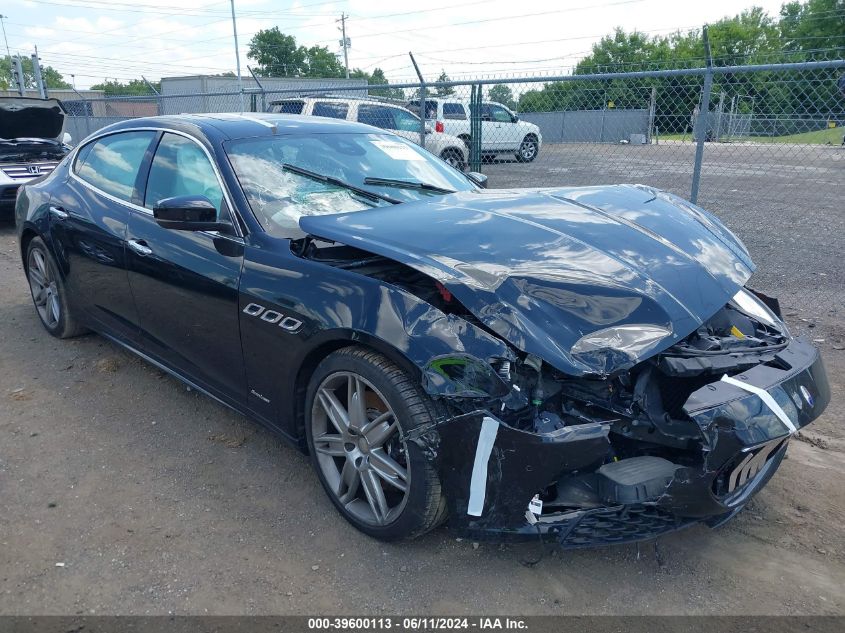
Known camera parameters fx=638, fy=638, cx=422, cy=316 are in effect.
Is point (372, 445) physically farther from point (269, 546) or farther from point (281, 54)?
point (281, 54)

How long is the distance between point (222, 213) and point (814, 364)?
8.71 ft

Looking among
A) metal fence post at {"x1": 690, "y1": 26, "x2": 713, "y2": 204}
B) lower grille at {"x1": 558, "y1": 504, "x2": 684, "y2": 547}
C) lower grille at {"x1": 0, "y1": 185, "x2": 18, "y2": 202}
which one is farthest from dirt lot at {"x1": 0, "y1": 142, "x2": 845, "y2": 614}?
lower grille at {"x1": 0, "y1": 185, "x2": 18, "y2": 202}

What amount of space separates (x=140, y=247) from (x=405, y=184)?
59.2 inches

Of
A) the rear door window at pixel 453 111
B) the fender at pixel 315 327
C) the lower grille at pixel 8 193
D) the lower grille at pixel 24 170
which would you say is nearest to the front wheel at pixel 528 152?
the rear door window at pixel 453 111

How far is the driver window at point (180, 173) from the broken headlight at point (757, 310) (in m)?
2.52

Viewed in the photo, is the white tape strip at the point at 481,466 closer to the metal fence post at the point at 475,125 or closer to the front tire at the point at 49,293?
the front tire at the point at 49,293

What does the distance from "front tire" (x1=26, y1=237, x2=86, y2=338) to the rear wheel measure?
21.7 feet

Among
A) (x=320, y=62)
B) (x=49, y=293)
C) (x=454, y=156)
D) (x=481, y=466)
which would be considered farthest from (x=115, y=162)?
(x=320, y=62)

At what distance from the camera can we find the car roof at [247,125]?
135 inches

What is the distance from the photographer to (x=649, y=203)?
11.0 feet

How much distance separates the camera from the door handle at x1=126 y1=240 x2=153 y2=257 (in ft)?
11.3

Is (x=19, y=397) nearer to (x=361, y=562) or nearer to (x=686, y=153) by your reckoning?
(x=361, y=562)

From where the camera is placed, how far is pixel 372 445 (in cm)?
255

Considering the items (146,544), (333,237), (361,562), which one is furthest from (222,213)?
(361,562)
